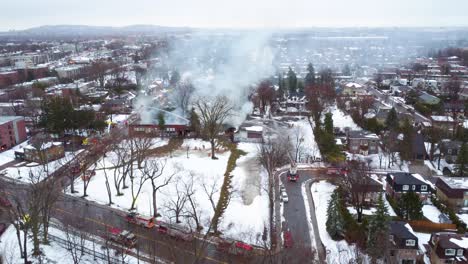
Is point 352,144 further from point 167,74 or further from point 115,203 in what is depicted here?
point 167,74

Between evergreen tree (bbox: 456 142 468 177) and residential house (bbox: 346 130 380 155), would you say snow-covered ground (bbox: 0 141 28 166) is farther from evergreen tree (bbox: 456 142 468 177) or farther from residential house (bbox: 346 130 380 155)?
evergreen tree (bbox: 456 142 468 177)

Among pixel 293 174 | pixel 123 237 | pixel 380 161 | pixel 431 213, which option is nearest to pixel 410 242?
pixel 431 213

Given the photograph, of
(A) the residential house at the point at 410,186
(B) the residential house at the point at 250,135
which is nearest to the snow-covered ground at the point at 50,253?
(A) the residential house at the point at 410,186

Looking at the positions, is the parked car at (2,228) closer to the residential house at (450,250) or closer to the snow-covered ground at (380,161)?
the residential house at (450,250)

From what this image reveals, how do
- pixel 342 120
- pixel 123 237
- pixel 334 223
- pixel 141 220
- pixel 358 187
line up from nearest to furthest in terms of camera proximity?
pixel 123 237, pixel 334 223, pixel 141 220, pixel 358 187, pixel 342 120

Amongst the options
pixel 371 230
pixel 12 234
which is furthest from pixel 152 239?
pixel 371 230

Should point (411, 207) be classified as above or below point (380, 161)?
above

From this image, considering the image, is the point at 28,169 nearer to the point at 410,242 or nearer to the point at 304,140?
the point at 304,140
